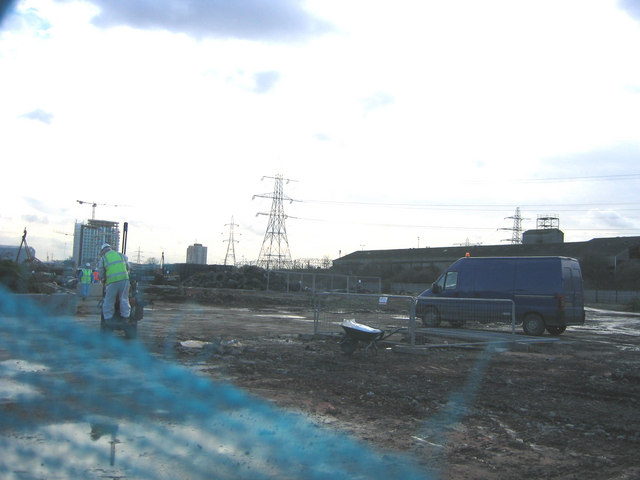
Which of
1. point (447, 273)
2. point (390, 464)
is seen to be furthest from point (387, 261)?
point (390, 464)

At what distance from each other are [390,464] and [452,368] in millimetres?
5250

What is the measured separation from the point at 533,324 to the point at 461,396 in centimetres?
983

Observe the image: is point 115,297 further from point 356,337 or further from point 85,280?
point 85,280

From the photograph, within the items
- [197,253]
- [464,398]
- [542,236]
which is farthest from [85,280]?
[542,236]

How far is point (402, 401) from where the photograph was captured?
6.82 m

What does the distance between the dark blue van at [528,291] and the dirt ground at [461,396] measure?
2870 mm

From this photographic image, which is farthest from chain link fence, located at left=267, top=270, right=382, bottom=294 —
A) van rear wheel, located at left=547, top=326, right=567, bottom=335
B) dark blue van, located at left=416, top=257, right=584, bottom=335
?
van rear wheel, located at left=547, top=326, right=567, bottom=335

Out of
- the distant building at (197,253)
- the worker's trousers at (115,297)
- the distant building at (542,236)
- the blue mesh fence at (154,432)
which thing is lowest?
the blue mesh fence at (154,432)

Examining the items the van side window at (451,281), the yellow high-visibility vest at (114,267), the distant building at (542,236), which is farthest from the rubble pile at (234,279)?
the distant building at (542,236)

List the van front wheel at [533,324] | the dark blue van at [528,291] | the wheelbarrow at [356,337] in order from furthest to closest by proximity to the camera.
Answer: the van front wheel at [533,324], the dark blue van at [528,291], the wheelbarrow at [356,337]

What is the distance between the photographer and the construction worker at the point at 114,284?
11.1m

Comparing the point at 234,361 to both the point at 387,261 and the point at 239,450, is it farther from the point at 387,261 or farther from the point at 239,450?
the point at 387,261

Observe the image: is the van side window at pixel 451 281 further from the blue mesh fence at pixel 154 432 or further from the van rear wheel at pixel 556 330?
the blue mesh fence at pixel 154 432

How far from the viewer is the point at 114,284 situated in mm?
11086
